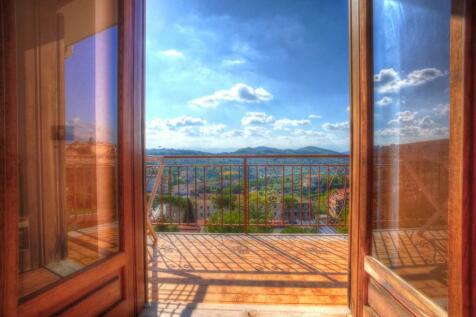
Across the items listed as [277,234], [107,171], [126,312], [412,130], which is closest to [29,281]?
[107,171]

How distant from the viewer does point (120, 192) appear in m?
1.28

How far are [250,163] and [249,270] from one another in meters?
1.74

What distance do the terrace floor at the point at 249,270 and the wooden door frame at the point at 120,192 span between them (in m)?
0.50

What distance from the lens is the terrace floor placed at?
5.65ft

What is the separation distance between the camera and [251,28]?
18.0 ft

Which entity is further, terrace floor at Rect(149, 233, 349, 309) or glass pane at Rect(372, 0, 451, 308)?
terrace floor at Rect(149, 233, 349, 309)

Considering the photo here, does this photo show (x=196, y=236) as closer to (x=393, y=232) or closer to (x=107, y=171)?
(x=107, y=171)

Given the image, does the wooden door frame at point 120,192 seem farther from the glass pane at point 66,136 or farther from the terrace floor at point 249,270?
the terrace floor at point 249,270

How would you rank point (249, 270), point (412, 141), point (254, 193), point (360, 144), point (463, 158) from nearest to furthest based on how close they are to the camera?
point (463, 158)
point (412, 141)
point (360, 144)
point (249, 270)
point (254, 193)

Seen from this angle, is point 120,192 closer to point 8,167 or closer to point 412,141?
point 8,167

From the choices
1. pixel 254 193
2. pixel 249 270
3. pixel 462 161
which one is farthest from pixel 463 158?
pixel 254 193

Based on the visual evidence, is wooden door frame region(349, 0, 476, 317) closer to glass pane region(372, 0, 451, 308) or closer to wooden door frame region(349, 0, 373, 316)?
glass pane region(372, 0, 451, 308)

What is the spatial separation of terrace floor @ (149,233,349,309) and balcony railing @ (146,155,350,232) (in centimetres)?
44

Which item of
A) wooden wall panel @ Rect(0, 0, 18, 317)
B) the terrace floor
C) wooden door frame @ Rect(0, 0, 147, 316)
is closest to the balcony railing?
the terrace floor
